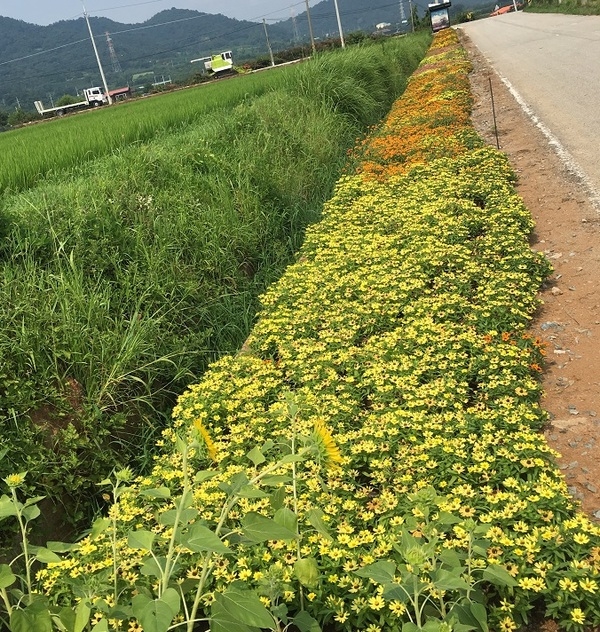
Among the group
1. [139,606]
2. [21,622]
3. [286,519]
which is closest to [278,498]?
[286,519]

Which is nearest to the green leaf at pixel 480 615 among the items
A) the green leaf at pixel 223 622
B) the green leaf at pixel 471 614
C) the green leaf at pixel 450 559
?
the green leaf at pixel 471 614

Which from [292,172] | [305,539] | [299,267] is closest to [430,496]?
[305,539]

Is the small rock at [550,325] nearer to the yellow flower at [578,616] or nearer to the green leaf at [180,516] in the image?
the yellow flower at [578,616]

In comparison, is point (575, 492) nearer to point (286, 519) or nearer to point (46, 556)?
point (286, 519)

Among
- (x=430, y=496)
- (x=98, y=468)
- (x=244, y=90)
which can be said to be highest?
(x=244, y=90)

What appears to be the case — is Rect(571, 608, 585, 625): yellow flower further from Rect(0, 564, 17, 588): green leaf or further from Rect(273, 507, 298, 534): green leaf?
Rect(0, 564, 17, 588): green leaf

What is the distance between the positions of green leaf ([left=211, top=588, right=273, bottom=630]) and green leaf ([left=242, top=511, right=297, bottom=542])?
0.14 metres

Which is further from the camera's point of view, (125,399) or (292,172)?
(292,172)

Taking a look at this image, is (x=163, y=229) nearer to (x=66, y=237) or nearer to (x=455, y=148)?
(x=66, y=237)

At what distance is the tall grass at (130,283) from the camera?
3.32 m

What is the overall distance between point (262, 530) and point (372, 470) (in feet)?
4.62

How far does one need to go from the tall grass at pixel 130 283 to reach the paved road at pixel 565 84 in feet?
11.0

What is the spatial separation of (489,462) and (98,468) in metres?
2.20

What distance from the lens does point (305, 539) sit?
89.6 inches
